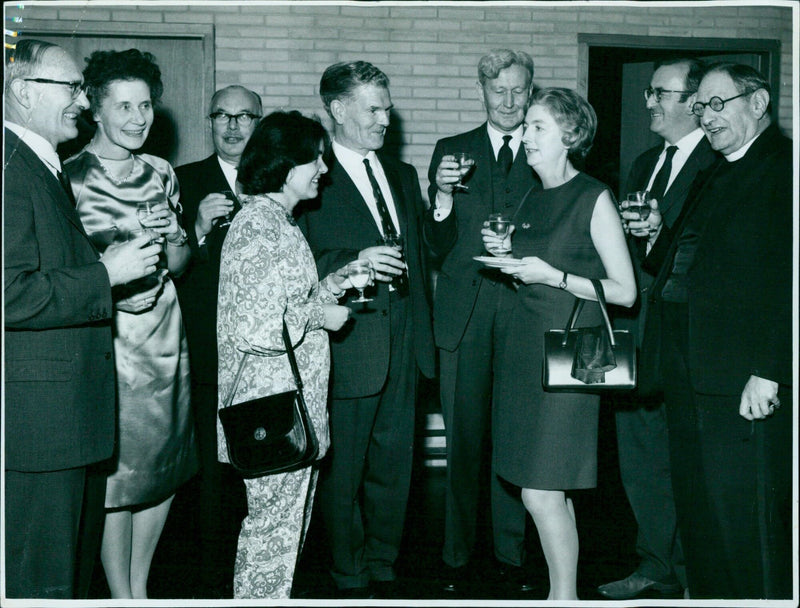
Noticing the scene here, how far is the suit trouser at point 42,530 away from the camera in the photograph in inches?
100

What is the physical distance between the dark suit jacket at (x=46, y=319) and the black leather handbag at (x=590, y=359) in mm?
1556

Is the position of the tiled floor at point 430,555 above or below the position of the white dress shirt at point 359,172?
below

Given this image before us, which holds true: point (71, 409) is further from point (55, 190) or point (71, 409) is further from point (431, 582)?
point (431, 582)

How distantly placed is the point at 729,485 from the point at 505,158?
67.9 inches

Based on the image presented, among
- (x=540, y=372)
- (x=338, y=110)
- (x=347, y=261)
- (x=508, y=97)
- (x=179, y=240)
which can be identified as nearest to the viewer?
(x=540, y=372)

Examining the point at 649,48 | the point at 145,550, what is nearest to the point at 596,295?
the point at 145,550

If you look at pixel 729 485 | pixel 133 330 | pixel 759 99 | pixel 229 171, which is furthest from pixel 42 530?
pixel 759 99

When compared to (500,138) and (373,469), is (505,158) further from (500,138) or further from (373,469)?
(373,469)

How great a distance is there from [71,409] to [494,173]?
6.93 ft

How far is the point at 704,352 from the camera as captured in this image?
113 inches

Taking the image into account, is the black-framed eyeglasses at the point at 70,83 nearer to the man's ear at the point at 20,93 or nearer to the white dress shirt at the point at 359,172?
the man's ear at the point at 20,93

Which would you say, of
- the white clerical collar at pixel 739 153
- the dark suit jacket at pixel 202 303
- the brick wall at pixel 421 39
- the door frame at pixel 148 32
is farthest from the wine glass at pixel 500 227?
the door frame at pixel 148 32

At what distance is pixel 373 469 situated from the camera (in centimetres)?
358

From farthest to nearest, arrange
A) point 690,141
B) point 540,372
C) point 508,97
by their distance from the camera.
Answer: point 508,97, point 690,141, point 540,372
